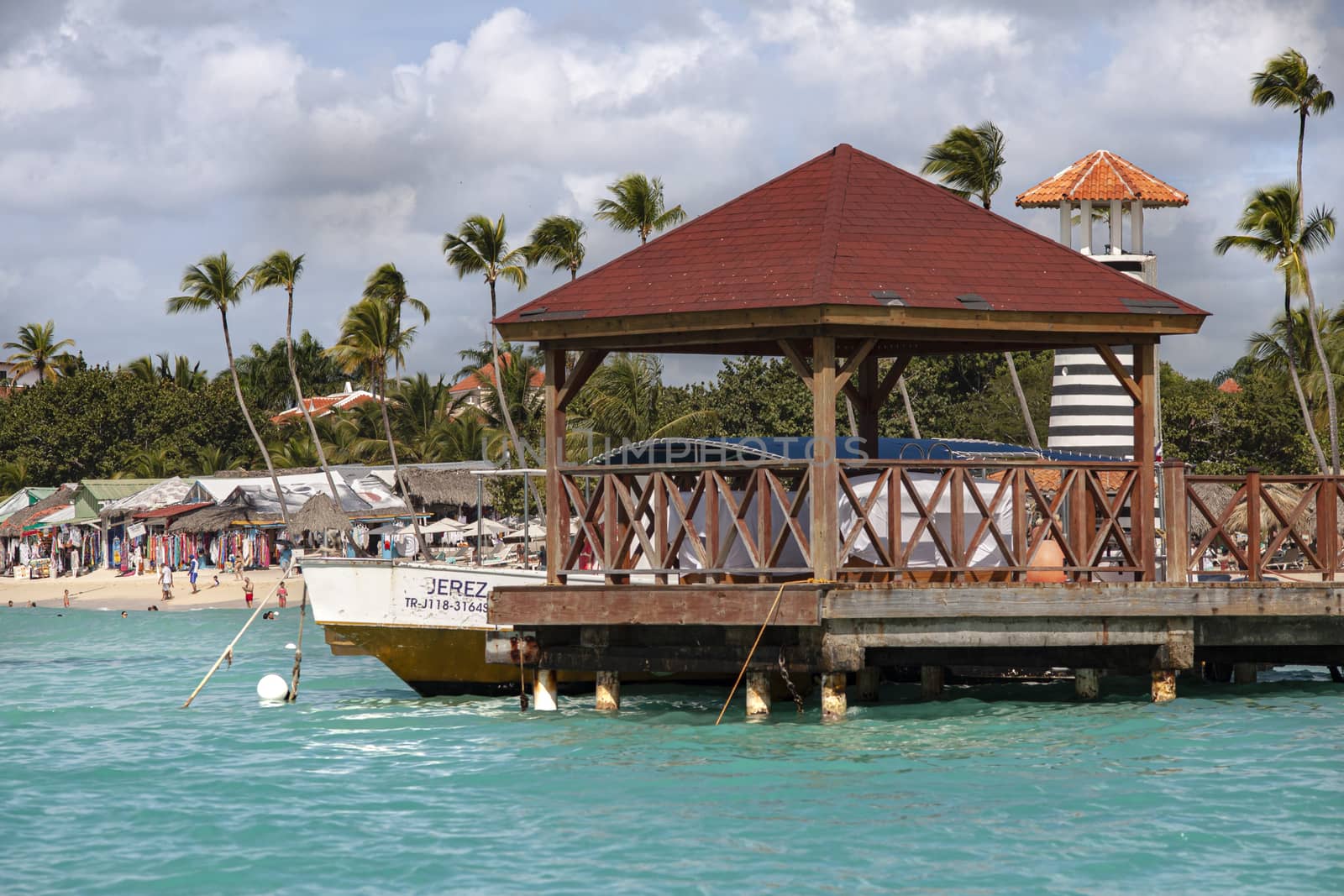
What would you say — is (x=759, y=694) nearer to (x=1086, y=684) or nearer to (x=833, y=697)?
(x=833, y=697)

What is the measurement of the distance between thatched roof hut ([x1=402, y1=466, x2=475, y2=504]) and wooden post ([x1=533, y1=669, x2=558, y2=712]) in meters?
36.7

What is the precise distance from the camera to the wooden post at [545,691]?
1584 centimetres

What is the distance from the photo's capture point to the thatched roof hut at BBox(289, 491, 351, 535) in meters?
44.4

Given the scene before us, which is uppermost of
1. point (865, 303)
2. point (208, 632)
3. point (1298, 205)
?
point (1298, 205)

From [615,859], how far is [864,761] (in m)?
3.26

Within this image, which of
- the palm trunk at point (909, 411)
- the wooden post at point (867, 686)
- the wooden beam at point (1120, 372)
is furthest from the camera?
the palm trunk at point (909, 411)

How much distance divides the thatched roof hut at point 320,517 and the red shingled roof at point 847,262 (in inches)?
1163

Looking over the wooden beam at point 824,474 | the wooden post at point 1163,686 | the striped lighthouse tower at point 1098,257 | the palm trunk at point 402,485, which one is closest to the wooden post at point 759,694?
the wooden beam at point 824,474

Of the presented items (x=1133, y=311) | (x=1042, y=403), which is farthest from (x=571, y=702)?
(x=1042, y=403)

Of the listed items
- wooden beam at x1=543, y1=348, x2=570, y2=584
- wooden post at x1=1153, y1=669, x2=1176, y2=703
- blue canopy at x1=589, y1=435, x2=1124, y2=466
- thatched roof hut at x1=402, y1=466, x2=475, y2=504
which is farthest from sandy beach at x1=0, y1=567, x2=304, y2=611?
wooden post at x1=1153, y1=669, x2=1176, y2=703

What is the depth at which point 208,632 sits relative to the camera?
39.2 meters

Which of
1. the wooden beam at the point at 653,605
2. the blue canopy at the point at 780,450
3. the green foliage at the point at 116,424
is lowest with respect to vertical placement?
the wooden beam at the point at 653,605

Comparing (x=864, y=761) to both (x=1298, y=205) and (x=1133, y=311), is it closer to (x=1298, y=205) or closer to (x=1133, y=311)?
(x=1133, y=311)

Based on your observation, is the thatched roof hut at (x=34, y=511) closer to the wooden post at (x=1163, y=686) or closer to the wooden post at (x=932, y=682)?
the wooden post at (x=932, y=682)
